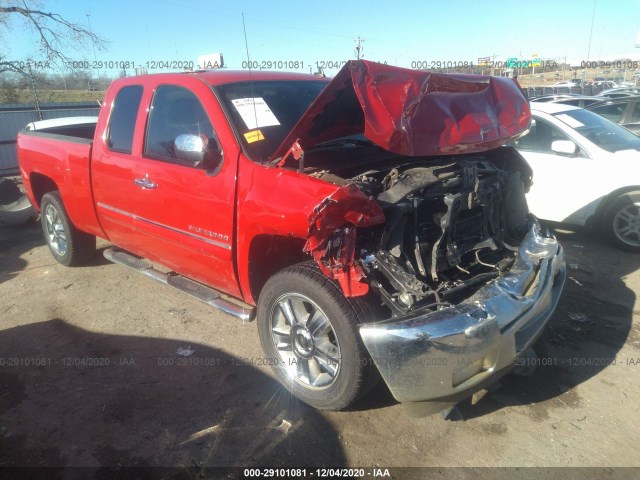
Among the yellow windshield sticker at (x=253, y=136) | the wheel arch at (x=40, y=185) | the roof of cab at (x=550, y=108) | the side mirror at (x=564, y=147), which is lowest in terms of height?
the wheel arch at (x=40, y=185)

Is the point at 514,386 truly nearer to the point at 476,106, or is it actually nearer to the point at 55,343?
the point at 476,106

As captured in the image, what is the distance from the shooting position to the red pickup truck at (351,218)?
2.44 metres

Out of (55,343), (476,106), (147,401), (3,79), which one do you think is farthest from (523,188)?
(3,79)

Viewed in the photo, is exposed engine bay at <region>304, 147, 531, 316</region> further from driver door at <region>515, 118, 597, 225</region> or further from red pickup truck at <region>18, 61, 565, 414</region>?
driver door at <region>515, 118, 597, 225</region>

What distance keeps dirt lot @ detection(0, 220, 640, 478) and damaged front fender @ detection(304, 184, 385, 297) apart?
3.05ft

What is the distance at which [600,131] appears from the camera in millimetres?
5871

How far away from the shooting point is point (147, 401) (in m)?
3.04

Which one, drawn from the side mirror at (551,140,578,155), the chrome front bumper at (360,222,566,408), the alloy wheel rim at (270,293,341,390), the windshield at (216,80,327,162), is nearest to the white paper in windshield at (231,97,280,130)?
the windshield at (216,80,327,162)

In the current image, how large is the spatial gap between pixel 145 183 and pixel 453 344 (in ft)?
8.50

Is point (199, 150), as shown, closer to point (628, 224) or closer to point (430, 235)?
point (430, 235)

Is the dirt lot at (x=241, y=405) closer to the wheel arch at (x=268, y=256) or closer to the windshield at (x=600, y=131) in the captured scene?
the wheel arch at (x=268, y=256)

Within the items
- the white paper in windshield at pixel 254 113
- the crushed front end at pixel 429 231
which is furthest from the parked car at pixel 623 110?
the white paper in windshield at pixel 254 113

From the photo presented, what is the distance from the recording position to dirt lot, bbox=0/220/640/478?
101 inches

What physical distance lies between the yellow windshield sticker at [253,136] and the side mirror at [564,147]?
397 centimetres
